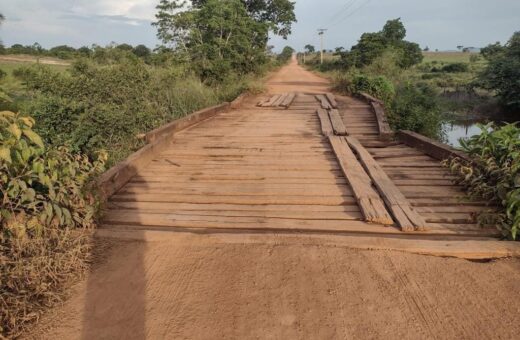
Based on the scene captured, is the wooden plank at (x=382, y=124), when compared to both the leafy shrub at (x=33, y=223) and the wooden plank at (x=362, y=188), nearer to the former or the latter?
the wooden plank at (x=362, y=188)

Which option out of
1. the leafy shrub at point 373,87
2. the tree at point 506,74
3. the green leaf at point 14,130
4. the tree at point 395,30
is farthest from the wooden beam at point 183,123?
the tree at point 395,30

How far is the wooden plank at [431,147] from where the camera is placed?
466 centimetres

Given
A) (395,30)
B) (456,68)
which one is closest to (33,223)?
(395,30)

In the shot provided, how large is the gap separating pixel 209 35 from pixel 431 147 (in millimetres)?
14426

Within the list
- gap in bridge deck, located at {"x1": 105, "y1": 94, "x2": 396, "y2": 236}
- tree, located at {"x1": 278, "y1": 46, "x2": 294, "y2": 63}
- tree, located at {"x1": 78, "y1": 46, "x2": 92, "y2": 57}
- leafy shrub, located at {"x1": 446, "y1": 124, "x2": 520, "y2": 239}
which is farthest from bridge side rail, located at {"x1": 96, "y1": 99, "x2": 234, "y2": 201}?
tree, located at {"x1": 278, "y1": 46, "x2": 294, "y2": 63}

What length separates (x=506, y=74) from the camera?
17.6m

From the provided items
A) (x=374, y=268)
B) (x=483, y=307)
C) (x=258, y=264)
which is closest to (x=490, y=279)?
(x=483, y=307)

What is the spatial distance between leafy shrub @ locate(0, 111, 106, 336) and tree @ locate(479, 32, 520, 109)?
19.7 meters

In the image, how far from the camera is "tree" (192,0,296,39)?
3098cm

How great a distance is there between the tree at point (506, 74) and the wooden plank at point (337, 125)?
13.5m

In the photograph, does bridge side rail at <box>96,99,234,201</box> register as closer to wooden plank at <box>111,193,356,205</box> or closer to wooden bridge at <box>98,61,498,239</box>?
wooden bridge at <box>98,61,498,239</box>

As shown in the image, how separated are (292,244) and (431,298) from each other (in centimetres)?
101

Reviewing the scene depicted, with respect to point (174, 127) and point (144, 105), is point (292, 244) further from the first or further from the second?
point (144, 105)

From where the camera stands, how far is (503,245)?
2713mm
